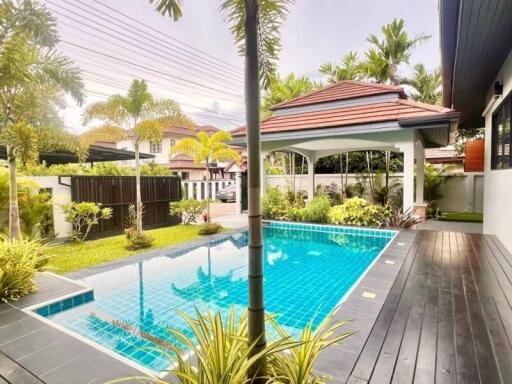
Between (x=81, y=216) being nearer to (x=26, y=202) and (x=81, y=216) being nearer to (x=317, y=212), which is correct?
(x=26, y=202)

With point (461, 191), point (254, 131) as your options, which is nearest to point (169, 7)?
point (254, 131)

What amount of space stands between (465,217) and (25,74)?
1491cm

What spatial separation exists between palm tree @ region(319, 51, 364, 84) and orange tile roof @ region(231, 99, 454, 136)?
7954 mm

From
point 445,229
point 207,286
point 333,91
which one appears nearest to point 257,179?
point 207,286

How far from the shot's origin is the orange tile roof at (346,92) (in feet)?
39.1

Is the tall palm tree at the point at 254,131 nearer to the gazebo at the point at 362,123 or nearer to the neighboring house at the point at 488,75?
the neighboring house at the point at 488,75

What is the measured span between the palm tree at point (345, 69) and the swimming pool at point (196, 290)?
13748 millimetres

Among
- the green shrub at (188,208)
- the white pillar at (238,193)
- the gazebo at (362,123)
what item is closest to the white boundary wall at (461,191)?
the gazebo at (362,123)

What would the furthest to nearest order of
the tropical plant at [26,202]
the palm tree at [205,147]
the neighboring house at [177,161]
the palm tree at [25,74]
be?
the neighboring house at [177,161]
the palm tree at [205,147]
the tropical plant at [26,202]
the palm tree at [25,74]

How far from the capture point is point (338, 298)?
5.11 m

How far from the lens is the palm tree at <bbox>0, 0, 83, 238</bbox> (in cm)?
539

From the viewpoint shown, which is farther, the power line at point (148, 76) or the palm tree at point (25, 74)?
the power line at point (148, 76)

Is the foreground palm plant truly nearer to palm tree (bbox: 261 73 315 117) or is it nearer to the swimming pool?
the swimming pool

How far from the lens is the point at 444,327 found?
3447mm
